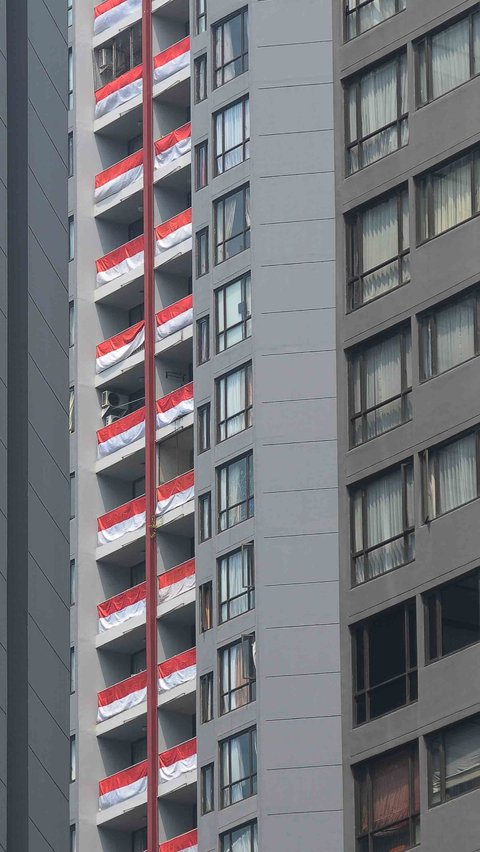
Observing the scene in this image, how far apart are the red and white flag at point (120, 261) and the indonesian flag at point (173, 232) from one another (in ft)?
3.50

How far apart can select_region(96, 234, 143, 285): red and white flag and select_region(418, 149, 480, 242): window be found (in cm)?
4125

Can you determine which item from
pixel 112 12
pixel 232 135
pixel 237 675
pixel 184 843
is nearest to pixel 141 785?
pixel 184 843

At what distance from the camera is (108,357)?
106 meters

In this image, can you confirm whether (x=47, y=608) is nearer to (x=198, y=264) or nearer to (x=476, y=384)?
(x=476, y=384)

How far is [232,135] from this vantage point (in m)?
90.4

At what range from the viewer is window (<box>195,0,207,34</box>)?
95.4 m

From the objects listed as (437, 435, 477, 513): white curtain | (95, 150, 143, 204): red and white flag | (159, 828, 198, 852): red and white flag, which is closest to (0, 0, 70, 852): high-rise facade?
(437, 435, 477, 513): white curtain

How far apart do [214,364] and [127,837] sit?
66.4 ft

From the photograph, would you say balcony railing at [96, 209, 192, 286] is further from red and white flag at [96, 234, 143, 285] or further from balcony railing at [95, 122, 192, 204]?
balcony railing at [95, 122, 192, 204]

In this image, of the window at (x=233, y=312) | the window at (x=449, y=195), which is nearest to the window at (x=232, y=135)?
the window at (x=233, y=312)

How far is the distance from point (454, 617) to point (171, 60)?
49298 millimetres

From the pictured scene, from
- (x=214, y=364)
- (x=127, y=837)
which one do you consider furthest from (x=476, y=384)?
(x=127, y=837)

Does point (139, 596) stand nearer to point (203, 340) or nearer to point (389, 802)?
point (203, 340)

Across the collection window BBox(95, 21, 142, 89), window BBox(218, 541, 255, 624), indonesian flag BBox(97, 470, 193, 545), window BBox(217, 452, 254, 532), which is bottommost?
window BBox(218, 541, 255, 624)
